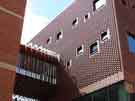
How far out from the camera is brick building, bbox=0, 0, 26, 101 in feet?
28.3

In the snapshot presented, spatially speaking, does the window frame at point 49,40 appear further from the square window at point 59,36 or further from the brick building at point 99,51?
the brick building at point 99,51

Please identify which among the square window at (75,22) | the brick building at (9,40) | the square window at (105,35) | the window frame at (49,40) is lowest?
the brick building at (9,40)

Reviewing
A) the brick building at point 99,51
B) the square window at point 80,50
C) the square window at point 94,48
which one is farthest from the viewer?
the square window at point 80,50

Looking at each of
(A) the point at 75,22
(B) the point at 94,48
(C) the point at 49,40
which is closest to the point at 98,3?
(A) the point at 75,22

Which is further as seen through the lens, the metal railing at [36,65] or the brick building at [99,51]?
the metal railing at [36,65]

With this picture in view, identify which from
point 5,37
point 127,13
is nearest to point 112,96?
point 127,13

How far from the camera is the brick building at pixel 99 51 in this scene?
13.8m

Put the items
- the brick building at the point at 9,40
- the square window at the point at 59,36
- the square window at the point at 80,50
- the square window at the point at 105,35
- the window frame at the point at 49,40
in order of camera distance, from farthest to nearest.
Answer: the window frame at the point at 49,40 → the square window at the point at 59,36 → the square window at the point at 80,50 → the square window at the point at 105,35 → the brick building at the point at 9,40

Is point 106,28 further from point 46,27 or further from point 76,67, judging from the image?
point 46,27

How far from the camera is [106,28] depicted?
15336 millimetres

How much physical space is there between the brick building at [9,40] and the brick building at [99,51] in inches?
234

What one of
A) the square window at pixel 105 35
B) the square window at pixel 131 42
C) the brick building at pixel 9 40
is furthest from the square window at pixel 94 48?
the brick building at pixel 9 40

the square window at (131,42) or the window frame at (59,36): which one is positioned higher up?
the window frame at (59,36)

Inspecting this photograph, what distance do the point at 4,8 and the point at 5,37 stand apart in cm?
116
